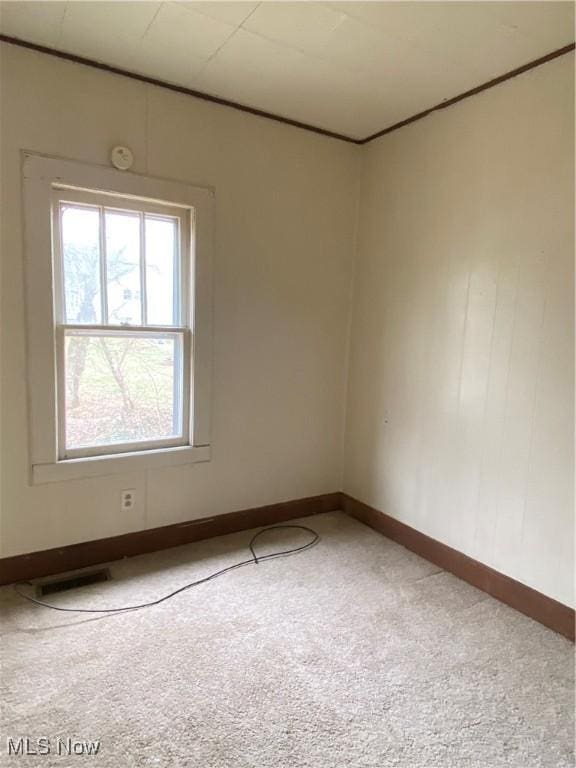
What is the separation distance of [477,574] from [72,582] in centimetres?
203

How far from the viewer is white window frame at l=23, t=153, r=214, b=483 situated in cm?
221

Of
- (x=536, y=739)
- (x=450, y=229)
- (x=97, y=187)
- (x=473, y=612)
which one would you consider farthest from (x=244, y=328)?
(x=536, y=739)

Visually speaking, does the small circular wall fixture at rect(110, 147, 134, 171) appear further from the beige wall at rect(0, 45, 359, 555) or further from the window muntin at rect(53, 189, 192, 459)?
the window muntin at rect(53, 189, 192, 459)

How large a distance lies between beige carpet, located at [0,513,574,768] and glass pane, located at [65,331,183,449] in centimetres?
75

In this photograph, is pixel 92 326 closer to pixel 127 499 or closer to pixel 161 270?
pixel 161 270

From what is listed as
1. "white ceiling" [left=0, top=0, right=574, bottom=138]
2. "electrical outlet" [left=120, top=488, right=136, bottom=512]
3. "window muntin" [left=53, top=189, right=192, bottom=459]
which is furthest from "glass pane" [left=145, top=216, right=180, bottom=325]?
"electrical outlet" [left=120, top=488, right=136, bottom=512]

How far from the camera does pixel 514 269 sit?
2.23 metres

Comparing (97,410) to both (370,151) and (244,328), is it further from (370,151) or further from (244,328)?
(370,151)

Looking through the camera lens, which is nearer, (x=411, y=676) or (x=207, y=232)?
(x=411, y=676)

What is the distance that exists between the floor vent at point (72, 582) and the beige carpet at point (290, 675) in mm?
66

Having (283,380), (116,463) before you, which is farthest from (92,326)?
(283,380)

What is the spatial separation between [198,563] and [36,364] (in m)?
1.32

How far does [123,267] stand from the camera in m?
2.48

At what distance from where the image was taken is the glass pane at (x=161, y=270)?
2.56 meters
